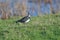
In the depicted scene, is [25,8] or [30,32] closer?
[30,32]

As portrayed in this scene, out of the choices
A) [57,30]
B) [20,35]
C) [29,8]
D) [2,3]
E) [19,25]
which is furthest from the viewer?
[29,8]

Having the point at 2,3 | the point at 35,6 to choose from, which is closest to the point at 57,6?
the point at 35,6

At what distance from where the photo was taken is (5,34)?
8.36 meters

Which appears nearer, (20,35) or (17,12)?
(20,35)

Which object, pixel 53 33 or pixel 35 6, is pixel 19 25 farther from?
pixel 35 6

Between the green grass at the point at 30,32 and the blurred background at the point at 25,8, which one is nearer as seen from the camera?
the green grass at the point at 30,32

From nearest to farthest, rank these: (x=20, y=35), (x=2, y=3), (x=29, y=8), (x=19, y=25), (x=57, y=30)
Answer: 1. (x=20, y=35)
2. (x=57, y=30)
3. (x=19, y=25)
4. (x=2, y=3)
5. (x=29, y=8)

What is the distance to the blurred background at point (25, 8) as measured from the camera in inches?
484

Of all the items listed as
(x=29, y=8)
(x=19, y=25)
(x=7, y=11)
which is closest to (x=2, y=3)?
(x=7, y=11)

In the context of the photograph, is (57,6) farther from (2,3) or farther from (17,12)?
(2,3)

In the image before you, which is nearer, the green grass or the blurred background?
the green grass

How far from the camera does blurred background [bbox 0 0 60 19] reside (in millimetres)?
12281

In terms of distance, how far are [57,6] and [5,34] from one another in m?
5.42

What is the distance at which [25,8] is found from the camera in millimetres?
12609
